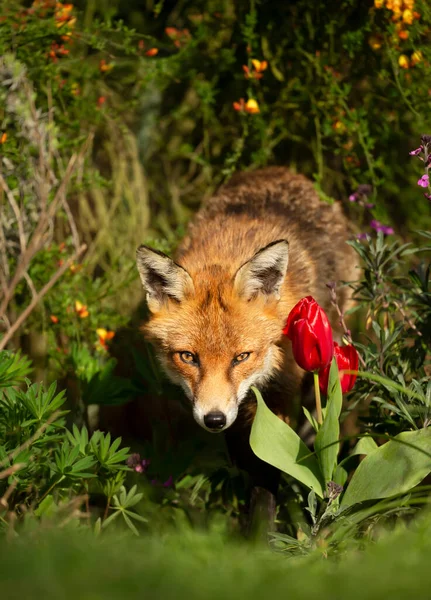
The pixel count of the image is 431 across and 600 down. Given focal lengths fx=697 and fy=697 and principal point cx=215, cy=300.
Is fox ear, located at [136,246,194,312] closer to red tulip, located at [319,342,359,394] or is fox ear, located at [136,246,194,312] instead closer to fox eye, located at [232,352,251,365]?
fox eye, located at [232,352,251,365]

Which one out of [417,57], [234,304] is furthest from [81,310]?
[417,57]

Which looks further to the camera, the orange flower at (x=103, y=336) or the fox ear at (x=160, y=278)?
the orange flower at (x=103, y=336)

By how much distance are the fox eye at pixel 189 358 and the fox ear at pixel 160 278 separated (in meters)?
0.33

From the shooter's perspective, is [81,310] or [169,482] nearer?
[169,482]

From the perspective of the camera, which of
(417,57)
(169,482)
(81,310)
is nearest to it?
(169,482)

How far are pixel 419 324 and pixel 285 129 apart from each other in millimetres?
2318

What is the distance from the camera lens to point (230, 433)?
3.81 m

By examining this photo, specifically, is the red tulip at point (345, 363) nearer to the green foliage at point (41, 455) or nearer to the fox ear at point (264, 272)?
the fox ear at point (264, 272)

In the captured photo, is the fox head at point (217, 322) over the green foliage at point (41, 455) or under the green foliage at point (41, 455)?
over

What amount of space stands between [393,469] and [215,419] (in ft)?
2.62

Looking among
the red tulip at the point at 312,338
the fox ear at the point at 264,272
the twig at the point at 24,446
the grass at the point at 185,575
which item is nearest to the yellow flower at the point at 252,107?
the fox ear at the point at 264,272

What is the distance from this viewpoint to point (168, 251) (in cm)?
483

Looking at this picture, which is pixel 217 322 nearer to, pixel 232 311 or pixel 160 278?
pixel 232 311

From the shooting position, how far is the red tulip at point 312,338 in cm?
292
